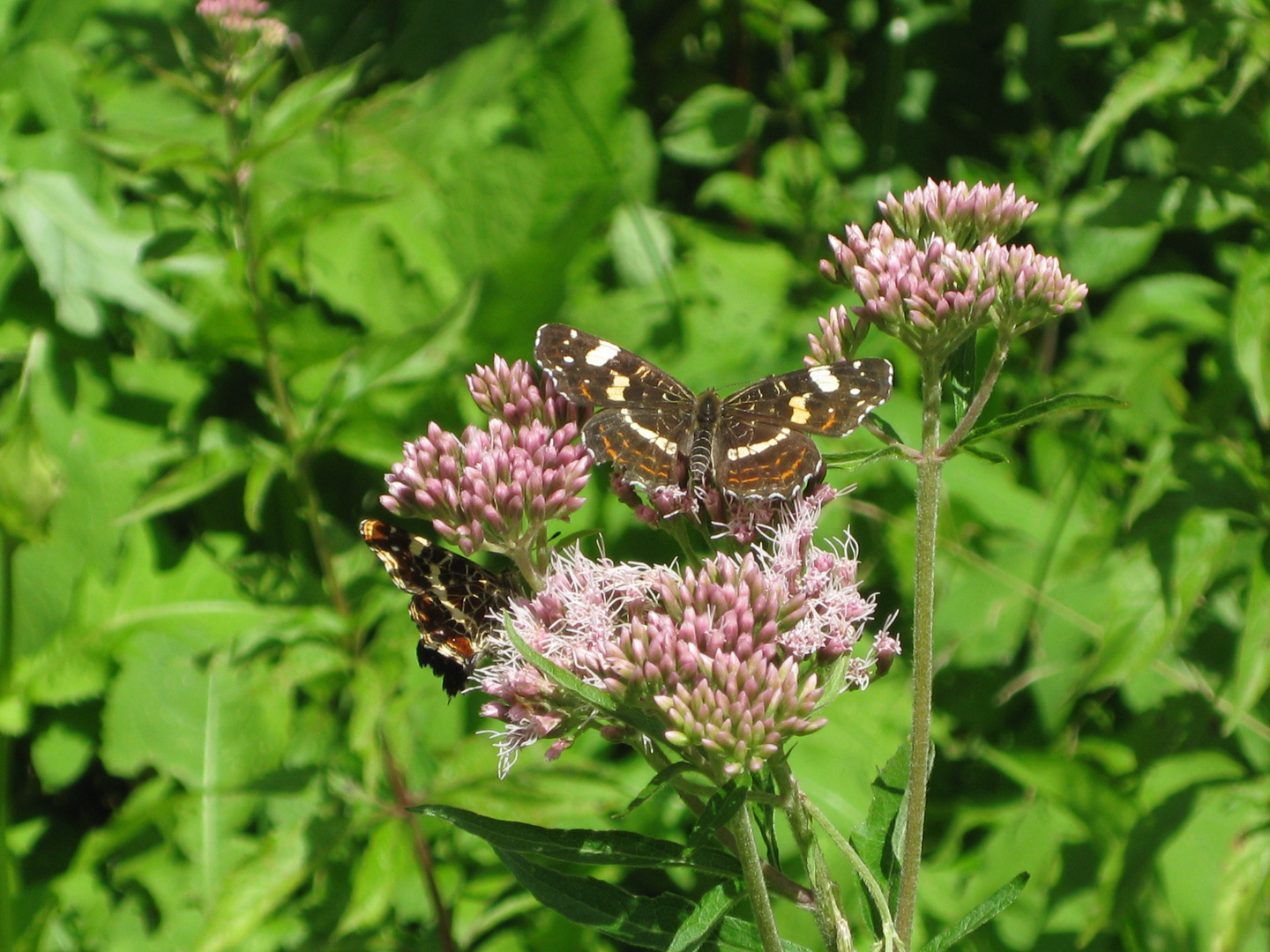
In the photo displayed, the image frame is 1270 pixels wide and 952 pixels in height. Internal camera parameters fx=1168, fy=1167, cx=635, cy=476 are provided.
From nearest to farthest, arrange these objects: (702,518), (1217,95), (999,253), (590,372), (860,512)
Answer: (999,253) < (702,518) < (590,372) < (1217,95) < (860,512)

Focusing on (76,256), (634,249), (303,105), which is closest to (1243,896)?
(634,249)

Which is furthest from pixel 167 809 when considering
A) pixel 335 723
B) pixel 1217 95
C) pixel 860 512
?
pixel 1217 95

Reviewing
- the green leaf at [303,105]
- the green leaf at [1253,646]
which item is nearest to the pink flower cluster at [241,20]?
the green leaf at [303,105]

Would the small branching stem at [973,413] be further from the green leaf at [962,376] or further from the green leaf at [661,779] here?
the green leaf at [661,779]

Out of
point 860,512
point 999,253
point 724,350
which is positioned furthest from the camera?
point 724,350

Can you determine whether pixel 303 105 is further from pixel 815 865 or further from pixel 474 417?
pixel 815 865

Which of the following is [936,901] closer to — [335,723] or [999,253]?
[335,723]

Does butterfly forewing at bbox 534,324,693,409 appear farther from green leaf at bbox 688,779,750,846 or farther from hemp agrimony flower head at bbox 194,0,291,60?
hemp agrimony flower head at bbox 194,0,291,60
